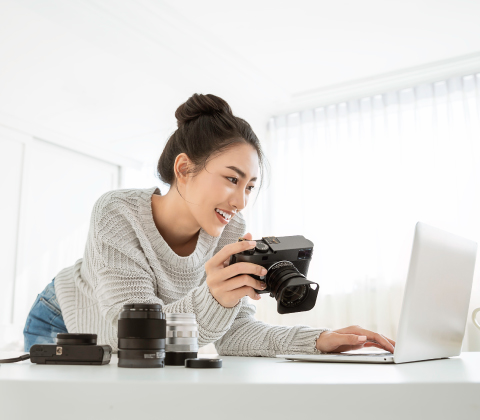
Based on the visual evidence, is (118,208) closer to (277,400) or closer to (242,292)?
(242,292)

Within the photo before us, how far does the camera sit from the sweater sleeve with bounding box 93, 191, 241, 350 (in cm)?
91

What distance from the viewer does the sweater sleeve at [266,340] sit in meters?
1.02

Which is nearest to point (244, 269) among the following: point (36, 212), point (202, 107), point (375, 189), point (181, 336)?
point (181, 336)

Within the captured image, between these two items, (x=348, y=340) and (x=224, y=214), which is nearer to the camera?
(x=348, y=340)

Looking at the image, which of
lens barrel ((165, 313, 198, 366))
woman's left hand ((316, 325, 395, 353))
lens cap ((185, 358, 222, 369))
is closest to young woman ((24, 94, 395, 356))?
woman's left hand ((316, 325, 395, 353))

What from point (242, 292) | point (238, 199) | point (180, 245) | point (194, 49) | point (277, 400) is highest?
point (194, 49)

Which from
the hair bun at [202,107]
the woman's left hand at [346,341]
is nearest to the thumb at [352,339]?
the woman's left hand at [346,341]

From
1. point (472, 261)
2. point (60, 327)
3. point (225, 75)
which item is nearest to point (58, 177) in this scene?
point (225, 75)

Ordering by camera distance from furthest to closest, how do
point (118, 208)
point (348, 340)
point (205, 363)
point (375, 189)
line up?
point (375, 189)
point (118, 208)
point (348, 340)
point (205, 363)

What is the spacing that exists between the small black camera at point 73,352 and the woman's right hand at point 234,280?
0.24 m

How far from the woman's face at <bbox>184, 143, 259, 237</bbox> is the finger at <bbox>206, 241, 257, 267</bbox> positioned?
423 mm

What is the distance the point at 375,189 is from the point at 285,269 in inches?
121

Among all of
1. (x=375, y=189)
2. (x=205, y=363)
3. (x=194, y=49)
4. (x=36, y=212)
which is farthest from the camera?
(x=36, y=212)

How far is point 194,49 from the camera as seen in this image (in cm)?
328
